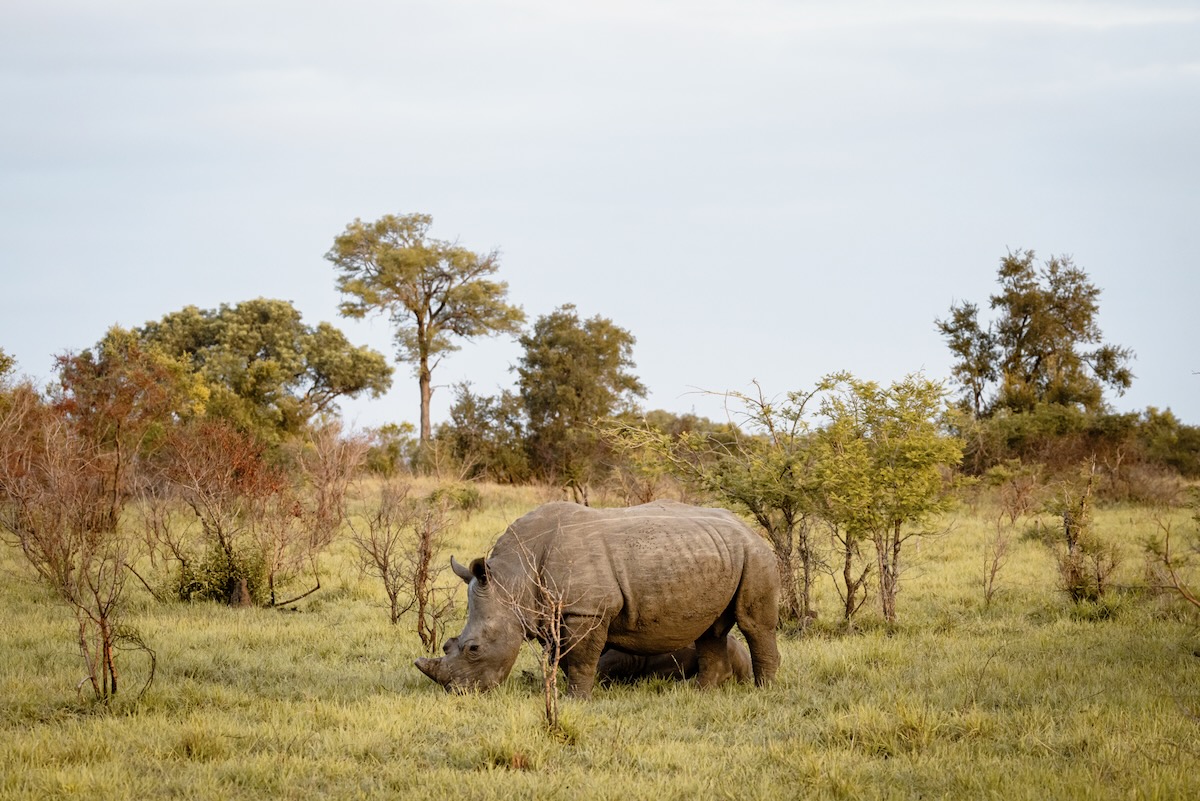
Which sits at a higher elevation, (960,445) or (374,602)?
(960,445)

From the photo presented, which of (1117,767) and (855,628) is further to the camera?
(855,628)

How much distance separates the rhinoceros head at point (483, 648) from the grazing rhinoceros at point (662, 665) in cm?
119

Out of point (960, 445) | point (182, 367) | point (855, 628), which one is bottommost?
point (855, 628)

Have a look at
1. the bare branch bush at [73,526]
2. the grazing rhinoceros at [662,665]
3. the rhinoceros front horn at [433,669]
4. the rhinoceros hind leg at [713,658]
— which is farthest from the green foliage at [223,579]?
the rhinoceros hind leg at [713,658]

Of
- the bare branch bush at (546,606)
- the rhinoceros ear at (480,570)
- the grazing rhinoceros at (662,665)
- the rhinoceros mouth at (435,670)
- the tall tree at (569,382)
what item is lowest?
the grazing rhinoceros at (662,665)

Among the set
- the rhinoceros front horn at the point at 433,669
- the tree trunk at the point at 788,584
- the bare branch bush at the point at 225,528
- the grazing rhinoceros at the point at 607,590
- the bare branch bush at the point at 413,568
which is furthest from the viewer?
the bare branch bush at the point at 225,528

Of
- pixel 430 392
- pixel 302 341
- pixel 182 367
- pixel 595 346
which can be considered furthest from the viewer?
pixel 302 341

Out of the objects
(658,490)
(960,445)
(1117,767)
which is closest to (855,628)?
(960,445)

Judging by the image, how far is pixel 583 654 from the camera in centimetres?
891

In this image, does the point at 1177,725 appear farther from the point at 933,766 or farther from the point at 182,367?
the point at 182,367

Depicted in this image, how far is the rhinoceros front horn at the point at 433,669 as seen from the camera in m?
9.02

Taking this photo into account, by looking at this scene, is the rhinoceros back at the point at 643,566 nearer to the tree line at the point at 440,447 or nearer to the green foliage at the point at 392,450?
the tree line at the point at 440,447

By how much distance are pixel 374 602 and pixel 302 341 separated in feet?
134

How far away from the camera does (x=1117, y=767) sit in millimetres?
6457
